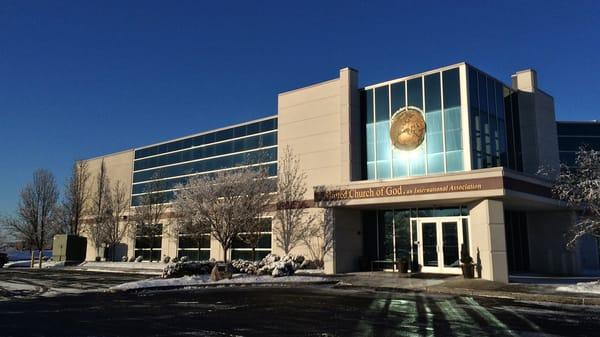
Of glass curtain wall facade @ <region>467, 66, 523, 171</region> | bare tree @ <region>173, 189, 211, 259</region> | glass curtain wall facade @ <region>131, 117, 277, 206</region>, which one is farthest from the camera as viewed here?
glass curtain wall facade @ <region>131, 117, 277, 206</region>

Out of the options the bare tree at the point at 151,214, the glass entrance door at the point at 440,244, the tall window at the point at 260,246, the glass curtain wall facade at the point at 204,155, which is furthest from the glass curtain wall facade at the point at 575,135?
the bare tree at the point at 151,214

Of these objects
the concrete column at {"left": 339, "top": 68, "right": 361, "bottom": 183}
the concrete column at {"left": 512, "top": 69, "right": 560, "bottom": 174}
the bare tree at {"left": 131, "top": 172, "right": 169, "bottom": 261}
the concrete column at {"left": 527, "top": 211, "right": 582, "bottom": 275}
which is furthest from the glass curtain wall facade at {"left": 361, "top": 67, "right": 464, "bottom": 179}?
the bare tree at {"left": 131, "top": 172, "right": 169, "bottom": 261}

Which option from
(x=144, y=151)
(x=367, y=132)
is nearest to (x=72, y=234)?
(x=144, y=151)

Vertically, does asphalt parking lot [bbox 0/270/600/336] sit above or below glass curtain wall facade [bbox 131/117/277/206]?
below

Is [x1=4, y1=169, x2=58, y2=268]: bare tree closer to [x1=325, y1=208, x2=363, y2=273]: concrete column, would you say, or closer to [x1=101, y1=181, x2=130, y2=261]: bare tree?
[x1=101, y1=181, x2=130, y2=261]: bare tree

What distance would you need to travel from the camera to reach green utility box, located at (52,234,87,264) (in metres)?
46.5

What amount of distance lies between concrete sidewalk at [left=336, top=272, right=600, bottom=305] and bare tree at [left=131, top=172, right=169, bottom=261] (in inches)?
861

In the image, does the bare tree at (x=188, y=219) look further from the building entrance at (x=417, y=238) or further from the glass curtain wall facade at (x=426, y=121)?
the glass curtain wall facade at (x=426, y=121)

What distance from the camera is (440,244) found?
81.0ft

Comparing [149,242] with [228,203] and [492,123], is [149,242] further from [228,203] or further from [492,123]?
[492,123]

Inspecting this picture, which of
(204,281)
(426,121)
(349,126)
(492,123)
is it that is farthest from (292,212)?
(492,123)

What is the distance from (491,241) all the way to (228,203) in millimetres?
12439

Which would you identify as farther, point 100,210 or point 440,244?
point 100,210

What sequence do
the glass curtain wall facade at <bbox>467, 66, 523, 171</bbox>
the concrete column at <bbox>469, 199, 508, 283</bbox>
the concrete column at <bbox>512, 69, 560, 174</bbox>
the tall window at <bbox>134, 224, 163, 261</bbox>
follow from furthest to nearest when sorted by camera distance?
the tall window at <bbox>134, 224, 163, 261</bbox>, the concrete column at <bbox>512, 69, 560, 174</bbox>, the glass curtain wall facade at <bbox>467, 66, 523, 171</bbox>, the concrete column at <bbox>469, 199, 508, 283</bbox>
